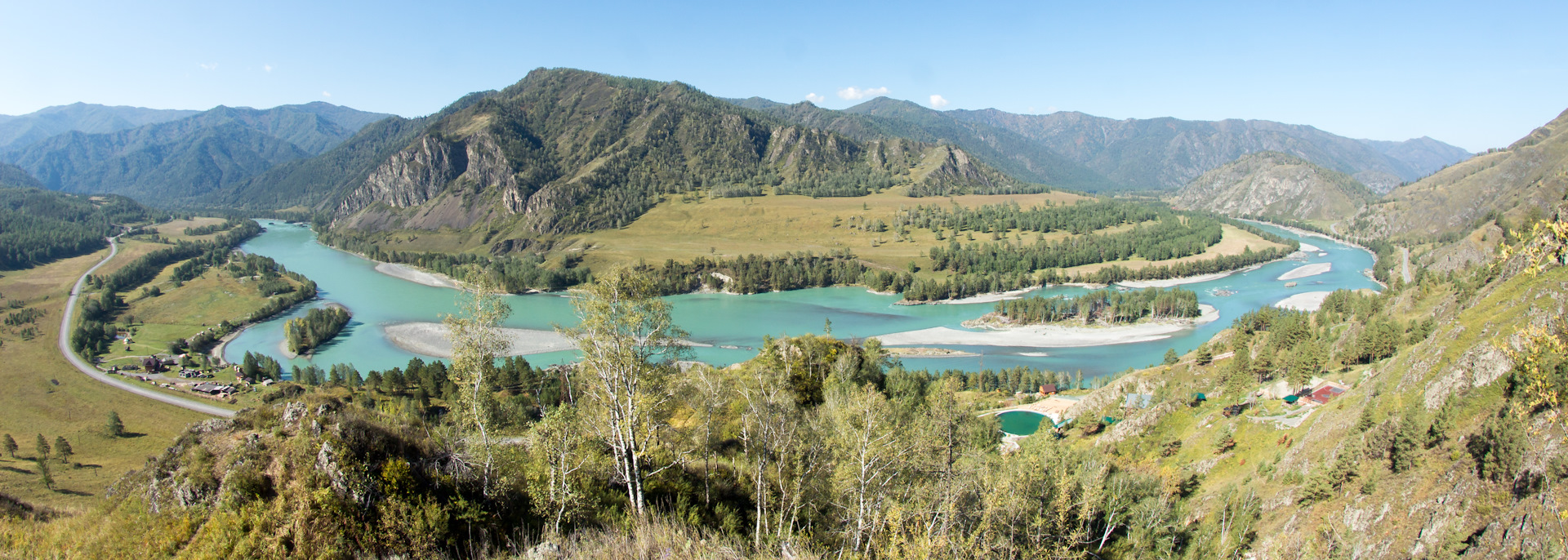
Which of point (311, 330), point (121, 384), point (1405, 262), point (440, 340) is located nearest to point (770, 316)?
point (440, 340)

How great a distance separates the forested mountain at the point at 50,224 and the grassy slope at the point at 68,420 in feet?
247

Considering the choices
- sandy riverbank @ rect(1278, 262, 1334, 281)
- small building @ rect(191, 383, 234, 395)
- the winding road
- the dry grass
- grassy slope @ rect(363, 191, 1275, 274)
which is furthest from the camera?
the dry grass

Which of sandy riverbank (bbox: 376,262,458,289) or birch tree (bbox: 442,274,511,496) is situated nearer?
birch tree (bbox: 442,274,511,496)

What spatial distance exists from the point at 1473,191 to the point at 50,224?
314564mm

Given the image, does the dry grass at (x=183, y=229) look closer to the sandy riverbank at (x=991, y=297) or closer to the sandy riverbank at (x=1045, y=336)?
the sandy riverbank at (x=991, y=297)

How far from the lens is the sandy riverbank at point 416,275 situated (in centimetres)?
10906

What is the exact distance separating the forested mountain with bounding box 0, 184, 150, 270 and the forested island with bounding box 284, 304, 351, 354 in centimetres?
8822

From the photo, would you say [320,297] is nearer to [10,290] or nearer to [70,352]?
[70,352]

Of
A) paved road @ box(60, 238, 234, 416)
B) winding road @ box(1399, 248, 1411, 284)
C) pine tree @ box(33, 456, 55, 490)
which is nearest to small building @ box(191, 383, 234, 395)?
paved road @ box(60, 238, 234, 416)

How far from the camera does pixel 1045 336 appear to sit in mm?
70938

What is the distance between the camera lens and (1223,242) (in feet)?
436

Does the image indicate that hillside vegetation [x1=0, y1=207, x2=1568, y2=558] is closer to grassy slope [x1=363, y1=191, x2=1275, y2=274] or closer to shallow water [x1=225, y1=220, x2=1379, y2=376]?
shallow water [x1=225, y1=220, x2=1379, y2=376]

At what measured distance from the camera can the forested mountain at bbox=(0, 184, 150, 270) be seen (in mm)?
117438

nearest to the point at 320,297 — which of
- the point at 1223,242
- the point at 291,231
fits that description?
the point at 291,231
